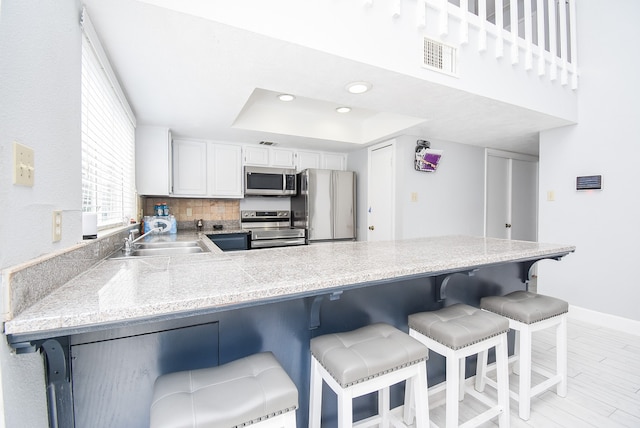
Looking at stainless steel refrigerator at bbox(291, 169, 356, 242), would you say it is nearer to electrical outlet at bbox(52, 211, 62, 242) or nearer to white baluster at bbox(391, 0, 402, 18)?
white baluster at bbox(391, 0, 402, 18)

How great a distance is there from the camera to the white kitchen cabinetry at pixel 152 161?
295 cm

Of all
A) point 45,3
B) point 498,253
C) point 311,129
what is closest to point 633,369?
point 498,253

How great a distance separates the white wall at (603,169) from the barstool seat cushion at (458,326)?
2.43 meters

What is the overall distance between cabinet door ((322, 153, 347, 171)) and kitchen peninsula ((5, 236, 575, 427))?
10.0ft

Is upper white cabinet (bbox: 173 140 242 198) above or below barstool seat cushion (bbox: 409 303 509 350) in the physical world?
above

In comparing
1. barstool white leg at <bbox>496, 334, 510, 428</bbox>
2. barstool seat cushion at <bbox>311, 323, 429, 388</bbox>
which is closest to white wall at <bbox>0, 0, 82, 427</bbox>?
barstool seat cushion at <bbox>311, 323, 429, 388</bbox>

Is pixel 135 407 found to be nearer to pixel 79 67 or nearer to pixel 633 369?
pixel 79 67

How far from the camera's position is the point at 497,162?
4.40 m

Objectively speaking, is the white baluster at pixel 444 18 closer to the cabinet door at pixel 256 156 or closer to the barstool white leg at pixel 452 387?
the barstool white leg at pixel 452 387

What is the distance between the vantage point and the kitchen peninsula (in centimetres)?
72

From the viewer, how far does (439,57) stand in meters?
2.03

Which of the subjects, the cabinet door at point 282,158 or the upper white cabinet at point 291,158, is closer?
the upper white cabinet at point 291,158

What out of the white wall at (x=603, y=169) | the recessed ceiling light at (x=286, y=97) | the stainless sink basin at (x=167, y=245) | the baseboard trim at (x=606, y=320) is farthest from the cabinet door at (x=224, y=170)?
the baseboard trim at (x=606, y=320)

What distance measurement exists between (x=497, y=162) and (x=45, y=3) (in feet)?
16.8
